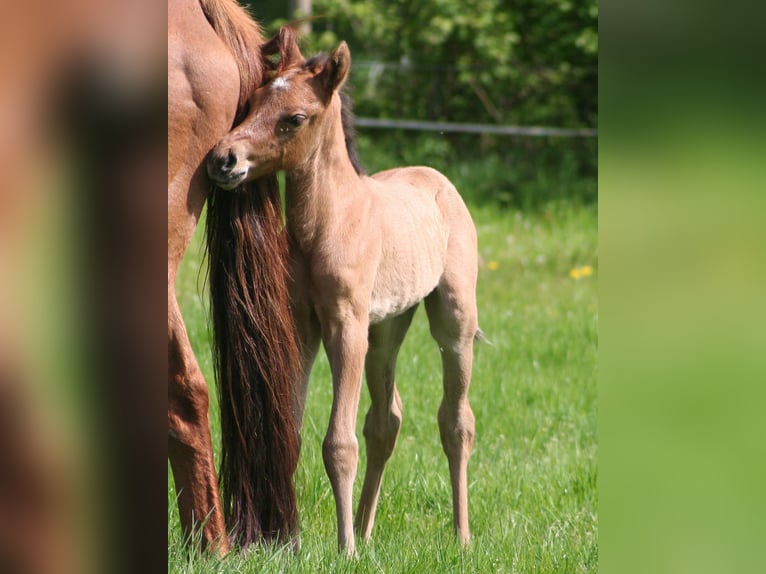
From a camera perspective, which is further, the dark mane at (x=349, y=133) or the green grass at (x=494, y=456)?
the dark mane at (x=349, y=133)

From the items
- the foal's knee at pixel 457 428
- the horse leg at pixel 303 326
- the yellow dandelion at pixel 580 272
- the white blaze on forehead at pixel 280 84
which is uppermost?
the white blaze on forehead at pixel 280 84

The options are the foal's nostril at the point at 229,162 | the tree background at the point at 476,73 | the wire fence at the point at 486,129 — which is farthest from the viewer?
the tree background at the point at 476,73

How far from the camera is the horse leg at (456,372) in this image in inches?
134

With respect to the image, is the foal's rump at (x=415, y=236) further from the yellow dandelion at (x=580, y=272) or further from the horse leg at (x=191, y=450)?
the yellow dandelion at (x=580, y=272)

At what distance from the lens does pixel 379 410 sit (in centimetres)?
351

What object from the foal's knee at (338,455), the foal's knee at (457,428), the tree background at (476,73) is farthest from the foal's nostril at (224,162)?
the tree background at (476,73)

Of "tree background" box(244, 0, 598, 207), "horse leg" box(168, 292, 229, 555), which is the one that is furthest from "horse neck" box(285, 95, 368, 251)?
"tree background" box(244, 0, 598, 207)

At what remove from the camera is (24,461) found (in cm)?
77

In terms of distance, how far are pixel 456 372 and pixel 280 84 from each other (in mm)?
1252

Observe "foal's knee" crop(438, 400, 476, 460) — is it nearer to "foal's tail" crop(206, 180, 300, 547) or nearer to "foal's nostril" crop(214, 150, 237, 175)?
"foal's tail" crop(206, 180, 300, 547)

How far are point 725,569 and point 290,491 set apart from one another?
2182 millimetres

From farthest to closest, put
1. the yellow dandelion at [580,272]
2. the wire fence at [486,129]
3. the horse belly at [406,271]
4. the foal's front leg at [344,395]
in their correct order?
the wire fence at [486,129], the yellow dandelion at [580,272], the horse belly at [406,271], the foal's front leg at [344,395]

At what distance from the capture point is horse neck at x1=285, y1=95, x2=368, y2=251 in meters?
2.87

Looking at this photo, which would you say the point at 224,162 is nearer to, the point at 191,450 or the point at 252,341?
the point at 252,341
